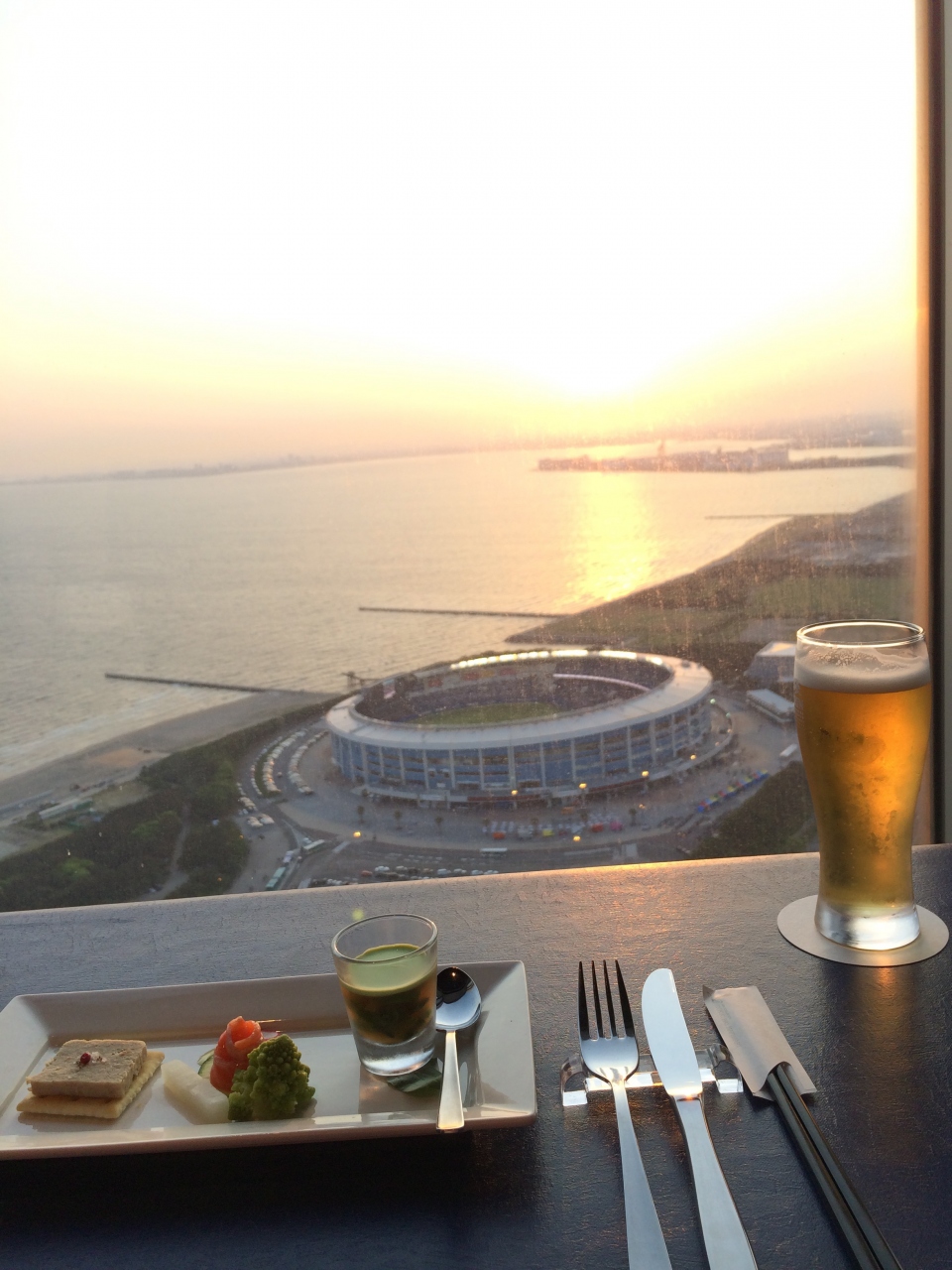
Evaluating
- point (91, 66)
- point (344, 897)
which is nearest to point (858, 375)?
point (344, 897)

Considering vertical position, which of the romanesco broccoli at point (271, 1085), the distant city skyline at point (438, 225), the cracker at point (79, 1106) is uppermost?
the distant city skyline at point (438, 225)

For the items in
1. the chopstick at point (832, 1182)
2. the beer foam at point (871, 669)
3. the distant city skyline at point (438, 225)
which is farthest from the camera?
the distant city skyline at point (438, 225)

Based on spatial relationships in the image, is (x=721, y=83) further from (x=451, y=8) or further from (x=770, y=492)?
(x=770, y=492)

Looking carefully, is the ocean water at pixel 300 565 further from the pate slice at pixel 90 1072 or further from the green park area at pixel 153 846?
the pate slice at pixel 90 1072

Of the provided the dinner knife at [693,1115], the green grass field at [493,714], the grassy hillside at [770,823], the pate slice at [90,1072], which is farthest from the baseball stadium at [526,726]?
the pate slice at [90,1072]

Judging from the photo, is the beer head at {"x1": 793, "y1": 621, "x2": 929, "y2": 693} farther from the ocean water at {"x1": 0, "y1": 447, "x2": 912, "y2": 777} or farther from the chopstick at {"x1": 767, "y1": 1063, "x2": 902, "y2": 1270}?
the ocean water at {"x1": 0, "y1": 447, "x2": 912, "y2": 777}

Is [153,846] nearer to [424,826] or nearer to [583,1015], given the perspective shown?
[424,826]
